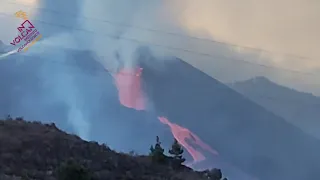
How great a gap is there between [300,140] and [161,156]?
17913mm

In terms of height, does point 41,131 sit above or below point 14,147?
above

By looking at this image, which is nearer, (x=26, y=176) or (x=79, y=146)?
(x=26, y=176)

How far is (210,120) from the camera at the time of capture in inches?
1494

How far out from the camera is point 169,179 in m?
19.9

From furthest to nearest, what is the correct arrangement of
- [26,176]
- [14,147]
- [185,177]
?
[185,177]
[14,147]
[26,176]

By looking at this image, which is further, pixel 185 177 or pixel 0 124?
pixel 0 124

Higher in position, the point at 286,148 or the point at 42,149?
the point at 286,148

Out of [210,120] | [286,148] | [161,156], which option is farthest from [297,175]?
[161,156]

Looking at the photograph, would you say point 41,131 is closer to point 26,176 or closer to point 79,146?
point 79,146

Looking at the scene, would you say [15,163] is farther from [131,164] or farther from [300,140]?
[300,140]

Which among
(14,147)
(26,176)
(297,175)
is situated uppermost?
(297,175)

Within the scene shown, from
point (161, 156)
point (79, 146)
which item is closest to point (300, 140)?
point (161, 156)

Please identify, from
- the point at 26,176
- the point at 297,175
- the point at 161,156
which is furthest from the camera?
the point at 297,175

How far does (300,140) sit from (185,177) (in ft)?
61.4
